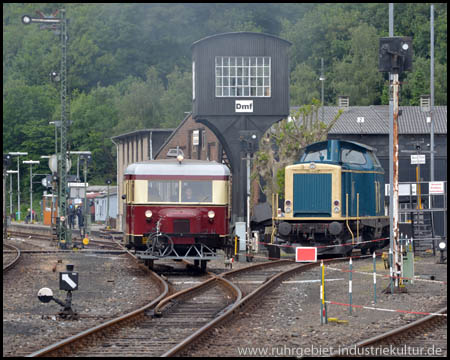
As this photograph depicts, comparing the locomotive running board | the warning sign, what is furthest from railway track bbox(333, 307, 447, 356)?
the locomotive running board

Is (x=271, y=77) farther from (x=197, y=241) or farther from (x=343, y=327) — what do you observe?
(x=343, y=327)

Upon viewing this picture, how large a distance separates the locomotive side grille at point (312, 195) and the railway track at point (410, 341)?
567 inches

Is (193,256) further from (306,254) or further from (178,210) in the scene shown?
(306,254)

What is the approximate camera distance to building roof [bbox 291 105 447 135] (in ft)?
189

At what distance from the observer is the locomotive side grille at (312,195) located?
93.0 feet

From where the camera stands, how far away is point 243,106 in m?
38.9

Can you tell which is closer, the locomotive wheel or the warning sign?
the warning sign

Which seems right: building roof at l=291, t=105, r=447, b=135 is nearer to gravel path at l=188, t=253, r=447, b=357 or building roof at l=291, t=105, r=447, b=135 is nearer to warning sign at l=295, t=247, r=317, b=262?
gravel path at l=188, t=253, r=447, b=357

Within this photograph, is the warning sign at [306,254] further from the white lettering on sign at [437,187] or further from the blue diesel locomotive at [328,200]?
the white lettering on sign at [437,187]

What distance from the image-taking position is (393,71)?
18328 mm

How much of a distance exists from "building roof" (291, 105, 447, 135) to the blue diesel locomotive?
27467mm

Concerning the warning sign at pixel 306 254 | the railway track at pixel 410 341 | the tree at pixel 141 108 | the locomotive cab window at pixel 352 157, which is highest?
the tree at pixel 141 108

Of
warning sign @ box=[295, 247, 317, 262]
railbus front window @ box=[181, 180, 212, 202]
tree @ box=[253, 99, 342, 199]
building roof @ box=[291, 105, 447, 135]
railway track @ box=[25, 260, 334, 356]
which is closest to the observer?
railway track @ box=[25, 260, 334, 356]

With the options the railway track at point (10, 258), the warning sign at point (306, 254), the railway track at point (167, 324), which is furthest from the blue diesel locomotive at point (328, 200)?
the railway track at point (10, 258)
